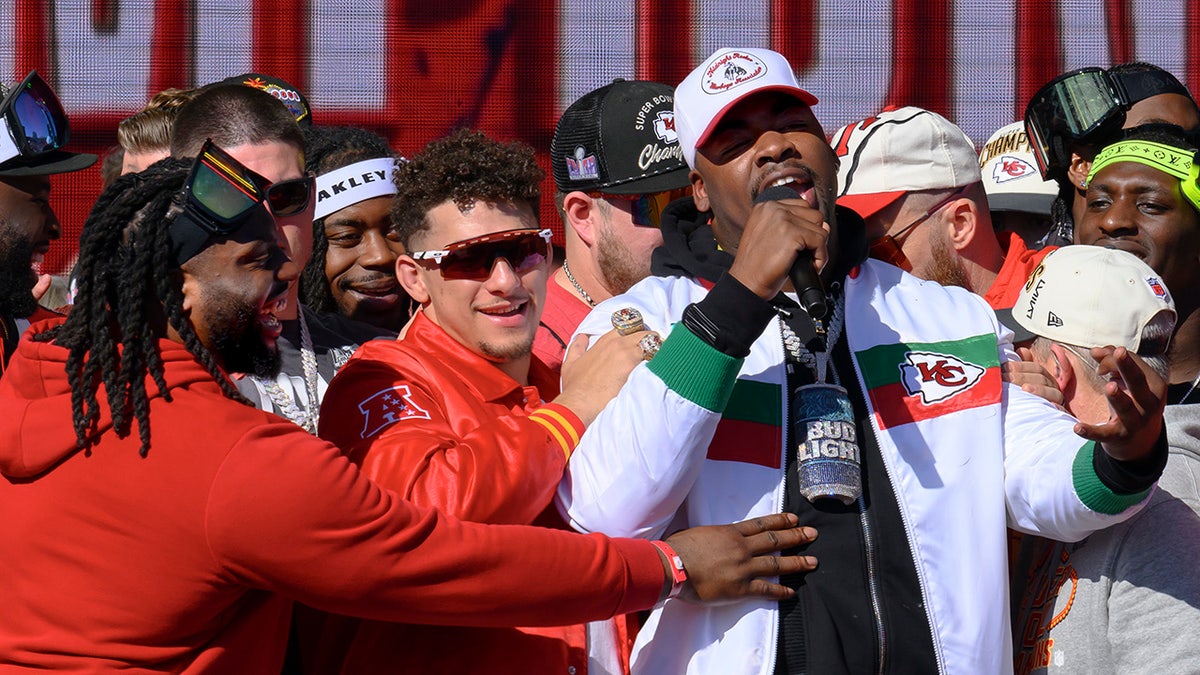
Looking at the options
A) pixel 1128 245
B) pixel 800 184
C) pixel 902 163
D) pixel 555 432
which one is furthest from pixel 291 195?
pixel 1128 245


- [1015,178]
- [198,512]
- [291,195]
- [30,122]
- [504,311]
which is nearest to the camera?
[198,512]

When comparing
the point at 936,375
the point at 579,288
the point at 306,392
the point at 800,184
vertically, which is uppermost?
the point at 800,184

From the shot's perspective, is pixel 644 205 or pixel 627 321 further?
pixel 644 205

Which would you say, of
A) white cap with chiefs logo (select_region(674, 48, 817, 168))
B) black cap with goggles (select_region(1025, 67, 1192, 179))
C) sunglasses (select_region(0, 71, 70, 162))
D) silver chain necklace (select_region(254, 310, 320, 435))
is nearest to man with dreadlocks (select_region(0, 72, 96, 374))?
sunglasses (select_region(0, 71, 70, 162))

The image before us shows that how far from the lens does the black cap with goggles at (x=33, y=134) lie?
12.1 ft

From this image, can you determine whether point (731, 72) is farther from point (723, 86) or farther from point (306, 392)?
point (306, 392)

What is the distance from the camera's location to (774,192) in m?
2.56

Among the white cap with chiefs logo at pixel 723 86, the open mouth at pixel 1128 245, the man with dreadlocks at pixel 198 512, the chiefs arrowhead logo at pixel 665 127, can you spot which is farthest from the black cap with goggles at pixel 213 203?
the open mouth at pixel 1128 245

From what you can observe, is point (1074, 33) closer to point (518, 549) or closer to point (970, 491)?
point (970, 491)

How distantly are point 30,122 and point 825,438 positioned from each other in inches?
93.8

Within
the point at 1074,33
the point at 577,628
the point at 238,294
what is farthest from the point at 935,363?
the point at 1074,33

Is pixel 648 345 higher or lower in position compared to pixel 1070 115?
lower

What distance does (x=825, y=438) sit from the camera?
2529 mm

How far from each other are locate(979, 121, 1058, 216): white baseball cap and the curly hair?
2.04 m
